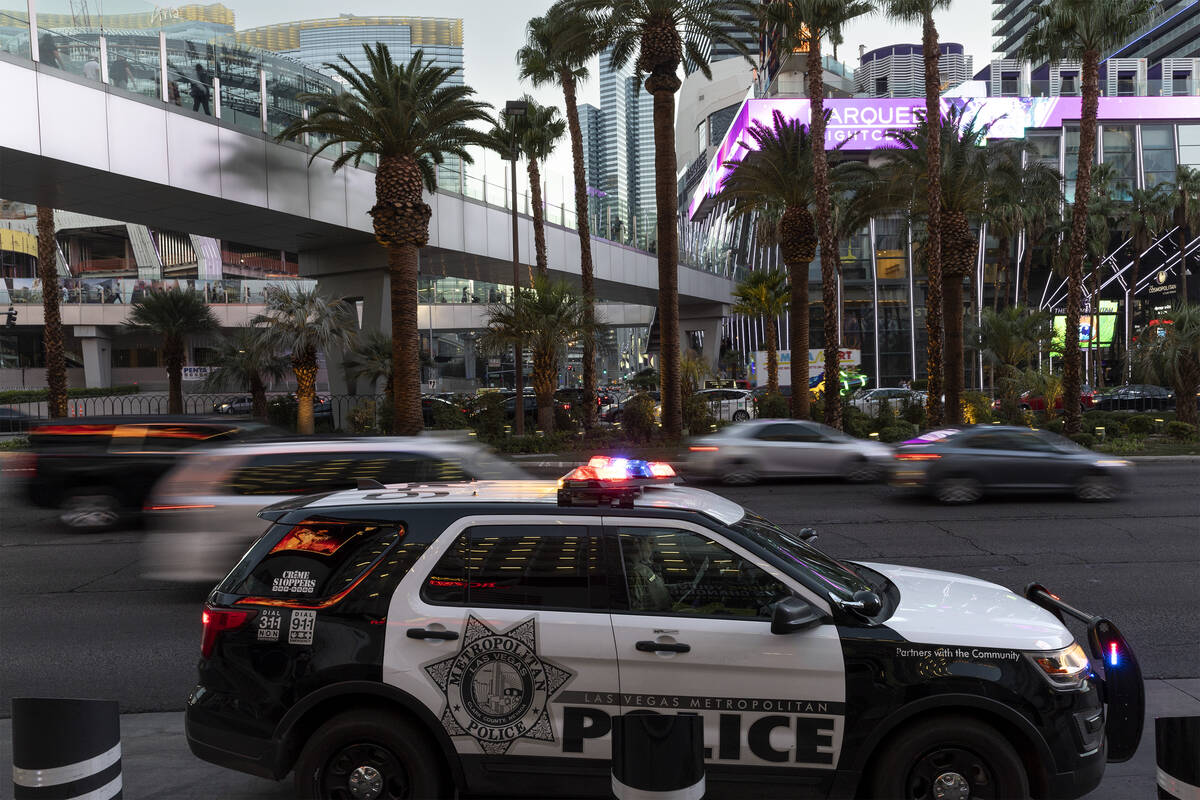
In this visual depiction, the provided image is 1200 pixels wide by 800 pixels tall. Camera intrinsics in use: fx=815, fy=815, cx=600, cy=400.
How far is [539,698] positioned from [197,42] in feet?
76.0

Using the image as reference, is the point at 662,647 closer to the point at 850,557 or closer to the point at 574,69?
the point at 850,557

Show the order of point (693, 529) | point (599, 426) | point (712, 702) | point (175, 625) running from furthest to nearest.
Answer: point (599, 426), point (175, 625), point (693, 529), point (712, 702)

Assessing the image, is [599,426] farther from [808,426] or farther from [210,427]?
[210,427]

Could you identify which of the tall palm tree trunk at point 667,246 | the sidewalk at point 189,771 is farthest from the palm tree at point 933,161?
the sidewalk at point 189,771

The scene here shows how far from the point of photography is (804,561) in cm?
410

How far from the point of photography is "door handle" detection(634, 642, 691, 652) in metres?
3.55

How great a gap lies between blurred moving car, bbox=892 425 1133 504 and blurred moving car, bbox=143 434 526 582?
869cm

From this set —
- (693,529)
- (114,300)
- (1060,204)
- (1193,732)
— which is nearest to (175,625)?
(693,529)

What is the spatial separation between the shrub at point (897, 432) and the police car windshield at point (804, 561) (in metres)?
21.3

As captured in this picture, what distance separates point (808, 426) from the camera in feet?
55.1

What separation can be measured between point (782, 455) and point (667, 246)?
7652 mm

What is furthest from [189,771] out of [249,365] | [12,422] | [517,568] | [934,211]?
[12,422]

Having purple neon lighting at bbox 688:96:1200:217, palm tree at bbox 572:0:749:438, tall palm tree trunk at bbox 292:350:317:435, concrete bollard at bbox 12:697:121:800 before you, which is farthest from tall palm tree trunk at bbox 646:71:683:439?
purple neon lighting at bbox 688:96:1200:217

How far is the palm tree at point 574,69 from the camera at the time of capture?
22969 millimetres
